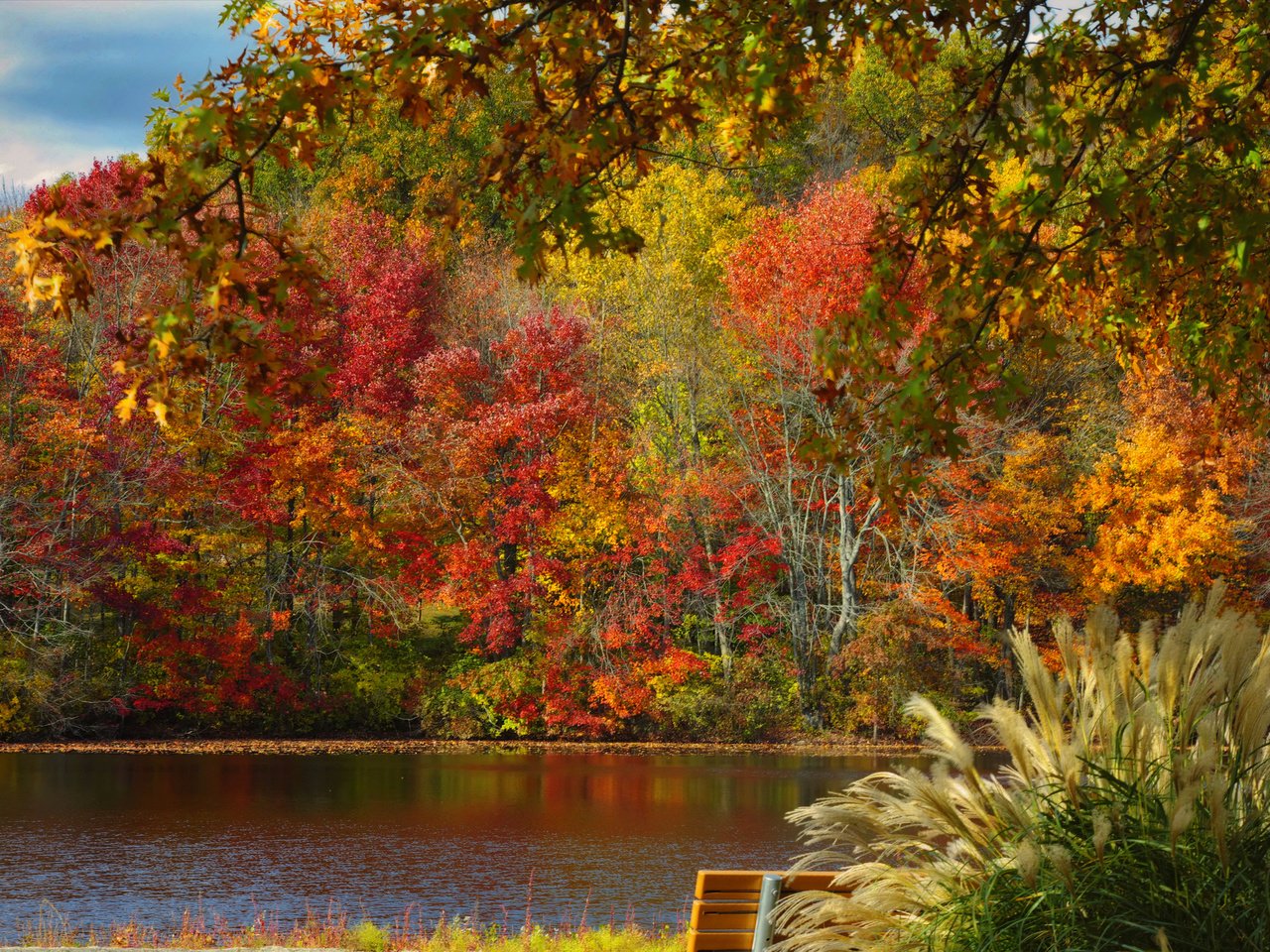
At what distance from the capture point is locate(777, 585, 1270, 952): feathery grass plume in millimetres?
3518

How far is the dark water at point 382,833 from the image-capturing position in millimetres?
11766

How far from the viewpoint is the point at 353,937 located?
344 inches

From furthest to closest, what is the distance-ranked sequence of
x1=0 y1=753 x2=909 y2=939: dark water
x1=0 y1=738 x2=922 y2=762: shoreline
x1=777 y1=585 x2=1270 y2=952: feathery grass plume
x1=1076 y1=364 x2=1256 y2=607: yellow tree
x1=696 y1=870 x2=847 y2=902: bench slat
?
x1=1076 y1=364 x2=1256 y2=607: yellow tree, x1=0 y1=738 x2=922 y2=762: shoreline, x1=0 y1=753 x2=909 y2=939: dark water, x1=696 y1=870 x2=847 y2=902: bench slat, x1=777 y1=585 x2=1270 y2=952: feathery grass plume

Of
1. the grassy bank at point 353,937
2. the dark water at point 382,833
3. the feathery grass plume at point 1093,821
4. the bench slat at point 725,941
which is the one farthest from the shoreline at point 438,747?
the feathery grass plume at point 1093,821

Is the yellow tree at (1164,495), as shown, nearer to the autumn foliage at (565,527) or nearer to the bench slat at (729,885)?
the autumn foliage at (565,527)

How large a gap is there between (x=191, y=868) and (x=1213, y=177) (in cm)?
1140

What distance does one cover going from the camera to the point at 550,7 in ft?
13.7

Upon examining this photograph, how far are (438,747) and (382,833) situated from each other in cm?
1052

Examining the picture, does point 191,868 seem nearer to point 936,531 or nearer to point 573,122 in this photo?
point 573,122

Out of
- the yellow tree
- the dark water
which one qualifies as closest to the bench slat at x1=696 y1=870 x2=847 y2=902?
the dark water

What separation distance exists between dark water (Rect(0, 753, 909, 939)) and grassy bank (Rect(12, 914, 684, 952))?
35 centimetres

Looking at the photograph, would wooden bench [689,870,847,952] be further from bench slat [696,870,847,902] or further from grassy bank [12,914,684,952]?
grassy bank [12,914,684,952]

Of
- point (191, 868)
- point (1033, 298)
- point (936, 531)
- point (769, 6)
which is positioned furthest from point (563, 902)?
point (936, 531)

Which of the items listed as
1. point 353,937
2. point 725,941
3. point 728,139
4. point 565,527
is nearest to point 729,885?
point 725,941
